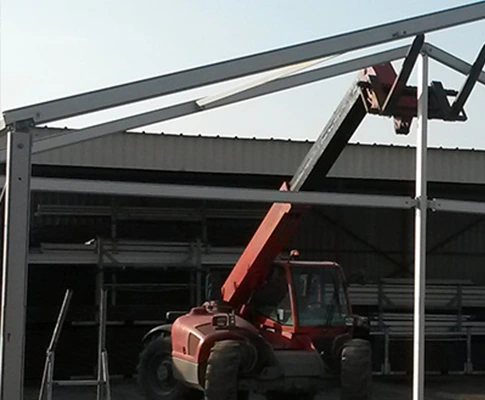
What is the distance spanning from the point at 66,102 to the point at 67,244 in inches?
416

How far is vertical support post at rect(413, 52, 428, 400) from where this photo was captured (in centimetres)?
655

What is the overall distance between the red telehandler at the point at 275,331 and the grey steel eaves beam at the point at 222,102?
63.5 inches

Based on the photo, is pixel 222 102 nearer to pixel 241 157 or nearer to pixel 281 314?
pixel 281 314

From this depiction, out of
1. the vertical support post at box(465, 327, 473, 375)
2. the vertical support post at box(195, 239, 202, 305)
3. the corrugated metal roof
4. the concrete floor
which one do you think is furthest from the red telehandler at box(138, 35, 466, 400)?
the vertical support post at box(465, 327, 473, 375)

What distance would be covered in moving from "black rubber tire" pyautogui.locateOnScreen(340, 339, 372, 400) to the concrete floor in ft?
9.70

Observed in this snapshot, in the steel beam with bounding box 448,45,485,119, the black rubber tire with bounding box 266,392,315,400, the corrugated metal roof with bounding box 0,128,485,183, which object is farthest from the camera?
the corrugated metal roof with bounding box 0,128,485,183

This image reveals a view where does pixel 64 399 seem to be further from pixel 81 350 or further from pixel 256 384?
pixel 256 384

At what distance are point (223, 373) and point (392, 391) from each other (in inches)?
218

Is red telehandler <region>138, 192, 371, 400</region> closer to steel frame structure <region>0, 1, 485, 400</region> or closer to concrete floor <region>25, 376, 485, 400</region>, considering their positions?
concrete floor <region>25, 376, 485, 400</region>

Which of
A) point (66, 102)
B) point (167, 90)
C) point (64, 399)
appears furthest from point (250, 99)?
point (64, 399)

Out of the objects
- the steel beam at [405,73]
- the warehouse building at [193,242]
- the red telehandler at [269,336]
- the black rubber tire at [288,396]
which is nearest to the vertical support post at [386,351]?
the warehouse building at [193,242]

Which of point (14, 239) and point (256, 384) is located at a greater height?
point (14, 239)

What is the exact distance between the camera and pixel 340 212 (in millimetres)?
19422

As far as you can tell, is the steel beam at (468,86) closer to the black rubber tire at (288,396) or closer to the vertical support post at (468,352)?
the black rubber tire at (288,396)
